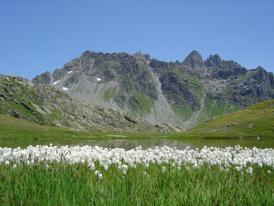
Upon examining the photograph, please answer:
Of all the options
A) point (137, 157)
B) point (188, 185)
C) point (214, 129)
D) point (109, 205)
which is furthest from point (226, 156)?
point (214, 129)

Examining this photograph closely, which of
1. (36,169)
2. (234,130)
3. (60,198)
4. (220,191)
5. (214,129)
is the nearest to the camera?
(60,198)

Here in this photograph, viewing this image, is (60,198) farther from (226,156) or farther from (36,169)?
(226,156)

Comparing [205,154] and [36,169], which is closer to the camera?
[36,169]

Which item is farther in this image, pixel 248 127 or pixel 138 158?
pixel 248 127

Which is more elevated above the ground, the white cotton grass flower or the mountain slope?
the mountain slope

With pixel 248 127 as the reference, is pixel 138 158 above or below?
below

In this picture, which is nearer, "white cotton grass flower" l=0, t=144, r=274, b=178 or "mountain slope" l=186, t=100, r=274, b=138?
"white cotton grass flower" l=0, t=144, r=274, b=178

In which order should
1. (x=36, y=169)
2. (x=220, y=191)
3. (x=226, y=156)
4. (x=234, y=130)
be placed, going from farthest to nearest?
(x=234, y=130) → (x=226, y=156) → (x=36, y=169) → (x=220, y=191)

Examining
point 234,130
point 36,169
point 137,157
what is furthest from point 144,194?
point 234,130

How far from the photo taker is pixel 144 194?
352 inches

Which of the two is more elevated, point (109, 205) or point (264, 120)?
point (264, 120)

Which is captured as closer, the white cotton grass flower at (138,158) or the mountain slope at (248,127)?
the white cotton grass flower at (138,158)

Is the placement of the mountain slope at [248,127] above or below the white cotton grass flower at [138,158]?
above

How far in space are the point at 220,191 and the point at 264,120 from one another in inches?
5795
